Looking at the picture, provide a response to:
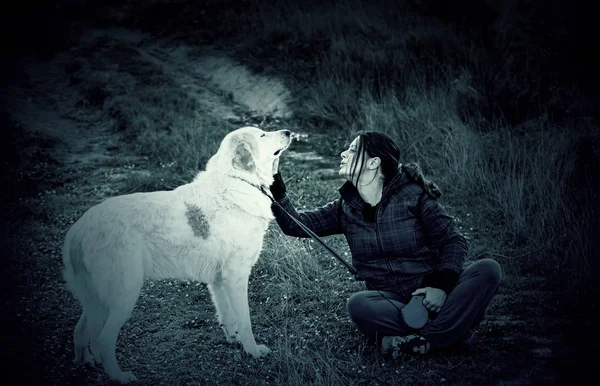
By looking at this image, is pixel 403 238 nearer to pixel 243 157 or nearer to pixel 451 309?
pixel 451 309

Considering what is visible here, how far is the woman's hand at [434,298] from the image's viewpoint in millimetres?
3188

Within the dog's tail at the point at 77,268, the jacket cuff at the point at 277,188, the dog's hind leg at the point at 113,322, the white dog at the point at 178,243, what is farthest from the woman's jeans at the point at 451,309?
the dog's tail at the point at 77,268

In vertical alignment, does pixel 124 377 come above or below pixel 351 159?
below

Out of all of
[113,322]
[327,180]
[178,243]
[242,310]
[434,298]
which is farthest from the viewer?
[327,180]

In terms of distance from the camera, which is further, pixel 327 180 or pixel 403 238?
pixel 327 180

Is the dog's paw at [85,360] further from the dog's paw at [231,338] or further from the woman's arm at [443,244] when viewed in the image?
the woman's arm at [443,244]

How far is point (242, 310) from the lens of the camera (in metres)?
3.54

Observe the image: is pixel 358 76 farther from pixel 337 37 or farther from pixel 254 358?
pixel 254 358

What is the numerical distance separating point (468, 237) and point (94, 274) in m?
4.21

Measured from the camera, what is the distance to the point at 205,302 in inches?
187

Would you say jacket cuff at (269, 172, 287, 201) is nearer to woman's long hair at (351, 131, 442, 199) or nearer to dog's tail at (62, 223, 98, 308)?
woman's long hair at (351, 131, 442, 199)

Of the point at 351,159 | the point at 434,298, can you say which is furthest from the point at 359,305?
the point at 351,159

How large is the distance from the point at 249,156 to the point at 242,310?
1183 mm

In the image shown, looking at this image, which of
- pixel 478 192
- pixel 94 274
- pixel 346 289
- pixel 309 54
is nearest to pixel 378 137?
pixel 346 289
